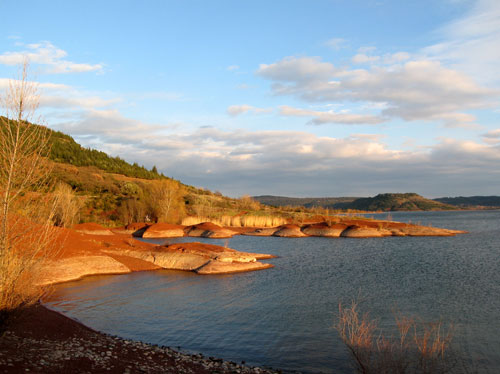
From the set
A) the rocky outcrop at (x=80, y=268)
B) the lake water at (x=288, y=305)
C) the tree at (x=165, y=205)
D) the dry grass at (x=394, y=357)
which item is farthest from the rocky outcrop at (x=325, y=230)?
the dry grass at (x=394, y=357)

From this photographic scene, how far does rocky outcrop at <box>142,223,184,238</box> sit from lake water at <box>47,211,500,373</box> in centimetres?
2178

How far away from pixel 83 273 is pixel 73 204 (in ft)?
70.1

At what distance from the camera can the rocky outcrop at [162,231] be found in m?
43.6

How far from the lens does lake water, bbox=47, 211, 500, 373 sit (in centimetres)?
1091

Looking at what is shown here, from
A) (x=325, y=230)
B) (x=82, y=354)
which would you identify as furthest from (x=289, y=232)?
(x=82, y=354)

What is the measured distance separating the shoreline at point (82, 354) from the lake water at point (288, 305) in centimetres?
96

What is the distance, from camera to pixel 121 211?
5409 centimetres

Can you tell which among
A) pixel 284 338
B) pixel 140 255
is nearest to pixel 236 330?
pixel 284 338

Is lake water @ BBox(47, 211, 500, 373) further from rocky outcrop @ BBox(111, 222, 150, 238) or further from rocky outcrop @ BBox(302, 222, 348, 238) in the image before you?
rocky outcrop @ BBox(111, 222, 150, 238)

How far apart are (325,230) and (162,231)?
21.0m

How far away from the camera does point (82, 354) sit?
888 cm

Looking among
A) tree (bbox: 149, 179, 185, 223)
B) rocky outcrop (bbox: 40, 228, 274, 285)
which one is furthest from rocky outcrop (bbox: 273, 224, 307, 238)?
rocky outcrop (bbox: 40, 228, 274, 285)

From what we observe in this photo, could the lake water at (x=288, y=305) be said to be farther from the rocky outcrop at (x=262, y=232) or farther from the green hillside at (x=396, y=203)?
the green hillside at (x=396, y=203)

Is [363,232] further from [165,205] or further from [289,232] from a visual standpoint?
[165,205]
